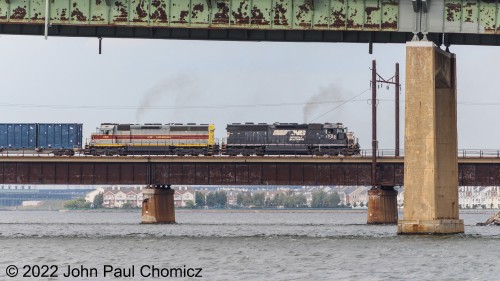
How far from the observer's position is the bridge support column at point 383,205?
110438mm

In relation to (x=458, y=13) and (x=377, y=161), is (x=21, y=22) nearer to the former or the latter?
(x=458, y=13)

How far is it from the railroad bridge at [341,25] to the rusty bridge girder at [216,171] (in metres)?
33.4

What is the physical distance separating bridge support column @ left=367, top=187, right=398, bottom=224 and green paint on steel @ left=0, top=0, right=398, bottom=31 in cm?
4013

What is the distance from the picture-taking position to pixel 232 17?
72.1 m

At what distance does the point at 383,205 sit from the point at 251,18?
43.0m

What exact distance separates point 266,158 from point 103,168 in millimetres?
14836

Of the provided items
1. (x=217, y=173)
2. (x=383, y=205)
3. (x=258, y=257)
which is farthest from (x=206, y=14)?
(x=383, y=205)

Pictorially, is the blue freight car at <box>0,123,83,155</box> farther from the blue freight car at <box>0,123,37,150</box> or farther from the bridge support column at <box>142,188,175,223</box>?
the bridge support column at <box>142,188,175,223</box>

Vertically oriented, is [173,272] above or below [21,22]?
below

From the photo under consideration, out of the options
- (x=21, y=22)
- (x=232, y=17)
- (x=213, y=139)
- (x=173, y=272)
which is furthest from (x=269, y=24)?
(x=213, y=139)

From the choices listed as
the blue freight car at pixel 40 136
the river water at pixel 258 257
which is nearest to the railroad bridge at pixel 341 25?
the river water at pixel 258 257

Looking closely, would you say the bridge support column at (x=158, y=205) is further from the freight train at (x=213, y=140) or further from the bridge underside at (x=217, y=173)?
the freight train at (x=213, y=140)

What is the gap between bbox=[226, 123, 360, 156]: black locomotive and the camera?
398 ft

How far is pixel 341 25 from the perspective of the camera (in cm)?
7288
